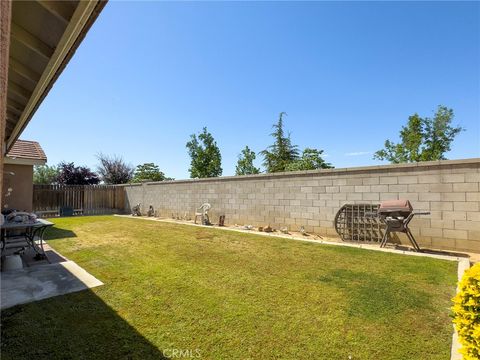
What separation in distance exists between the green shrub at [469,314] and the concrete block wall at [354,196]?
15.9 ft

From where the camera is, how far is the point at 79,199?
1655cm

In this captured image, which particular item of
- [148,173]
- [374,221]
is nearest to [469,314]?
[374,221]

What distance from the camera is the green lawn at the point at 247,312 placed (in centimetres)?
214

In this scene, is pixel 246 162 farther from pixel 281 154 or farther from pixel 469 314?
pixel 469 314

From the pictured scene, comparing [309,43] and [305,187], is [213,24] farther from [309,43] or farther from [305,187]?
[305,187]

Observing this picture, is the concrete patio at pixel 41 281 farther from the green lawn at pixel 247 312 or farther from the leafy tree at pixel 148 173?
the leafy tree at pixel 148 173

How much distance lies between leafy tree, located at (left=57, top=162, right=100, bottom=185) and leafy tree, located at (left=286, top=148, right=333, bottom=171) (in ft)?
61.0

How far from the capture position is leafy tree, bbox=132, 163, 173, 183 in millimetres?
28453

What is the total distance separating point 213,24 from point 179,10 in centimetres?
179

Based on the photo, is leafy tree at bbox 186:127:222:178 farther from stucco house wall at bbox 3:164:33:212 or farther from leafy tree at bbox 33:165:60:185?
leafy tree at bbox 33:165:60:185

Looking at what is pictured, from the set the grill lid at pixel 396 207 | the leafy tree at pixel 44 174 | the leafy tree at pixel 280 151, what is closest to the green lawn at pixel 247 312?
the grill lid at pixel 396 207

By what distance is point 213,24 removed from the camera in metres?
8.17

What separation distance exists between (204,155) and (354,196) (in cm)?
1763

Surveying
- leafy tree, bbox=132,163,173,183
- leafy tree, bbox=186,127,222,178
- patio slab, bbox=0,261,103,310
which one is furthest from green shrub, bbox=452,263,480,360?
leafy tree, bbox=132,163,173,183
